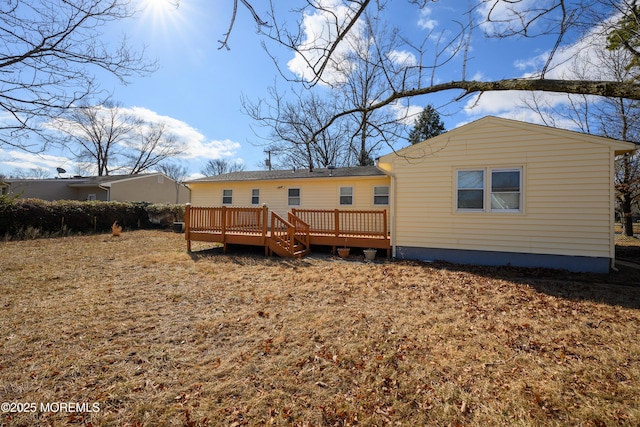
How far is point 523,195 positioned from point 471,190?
120cm

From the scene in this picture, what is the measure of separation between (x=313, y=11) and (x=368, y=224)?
7634 millimetres

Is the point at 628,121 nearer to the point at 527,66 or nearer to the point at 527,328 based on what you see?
the point at 527,66

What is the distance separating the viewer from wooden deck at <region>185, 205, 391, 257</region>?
29.8 ft

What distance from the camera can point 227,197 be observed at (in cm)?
1520

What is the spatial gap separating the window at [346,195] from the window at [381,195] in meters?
1.06

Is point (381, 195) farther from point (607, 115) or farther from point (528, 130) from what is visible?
point (607, 115)

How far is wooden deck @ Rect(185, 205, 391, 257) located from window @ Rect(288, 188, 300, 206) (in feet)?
9.66

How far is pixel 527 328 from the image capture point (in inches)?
153

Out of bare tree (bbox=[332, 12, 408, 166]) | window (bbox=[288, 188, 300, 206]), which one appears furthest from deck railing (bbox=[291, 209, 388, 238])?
bare tree (bbox=[332, 12, 408, 166])

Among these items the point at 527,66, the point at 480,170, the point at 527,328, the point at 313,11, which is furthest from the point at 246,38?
the point at 480,170

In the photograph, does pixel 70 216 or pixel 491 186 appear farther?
pixel 70 216

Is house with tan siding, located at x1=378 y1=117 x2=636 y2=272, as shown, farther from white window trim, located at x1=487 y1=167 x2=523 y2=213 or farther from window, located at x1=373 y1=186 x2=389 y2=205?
window, located at x1=373 y1=186 x2=389 y2=205

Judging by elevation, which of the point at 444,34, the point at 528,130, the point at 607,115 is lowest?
the point at 444,34

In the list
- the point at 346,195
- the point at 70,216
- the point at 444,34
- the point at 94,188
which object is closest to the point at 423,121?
the point at 444,34
